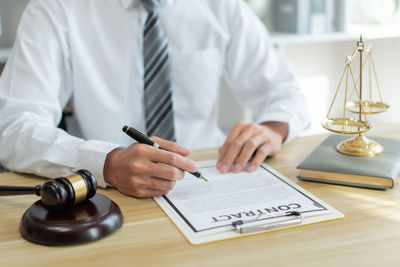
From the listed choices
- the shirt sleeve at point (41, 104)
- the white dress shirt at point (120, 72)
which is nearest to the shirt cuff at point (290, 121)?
the white dress shirt at point (120, 72)

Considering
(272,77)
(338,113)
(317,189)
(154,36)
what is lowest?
(338,113)

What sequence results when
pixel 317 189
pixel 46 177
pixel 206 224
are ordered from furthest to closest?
1. pixel 46 177
2. pixel 317 189
3. pixel 206 224

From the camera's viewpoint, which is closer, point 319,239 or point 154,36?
point 319,239

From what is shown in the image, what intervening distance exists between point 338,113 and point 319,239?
2.28m

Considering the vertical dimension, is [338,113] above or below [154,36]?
below

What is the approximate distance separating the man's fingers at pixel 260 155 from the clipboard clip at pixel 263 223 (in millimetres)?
275

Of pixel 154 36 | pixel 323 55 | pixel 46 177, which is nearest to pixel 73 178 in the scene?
pixel 46 177

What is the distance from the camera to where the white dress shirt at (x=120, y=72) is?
4.52ft

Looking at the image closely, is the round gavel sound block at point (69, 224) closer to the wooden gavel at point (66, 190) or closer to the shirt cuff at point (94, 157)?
the wooden gavel at point (66, 190)

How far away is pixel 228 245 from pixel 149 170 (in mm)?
272

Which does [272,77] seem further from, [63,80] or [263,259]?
[263,259]

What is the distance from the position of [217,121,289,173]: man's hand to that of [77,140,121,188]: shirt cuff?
0.89 feet

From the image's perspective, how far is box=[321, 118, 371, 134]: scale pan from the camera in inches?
42.6

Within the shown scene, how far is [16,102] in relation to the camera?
4.39 ft
